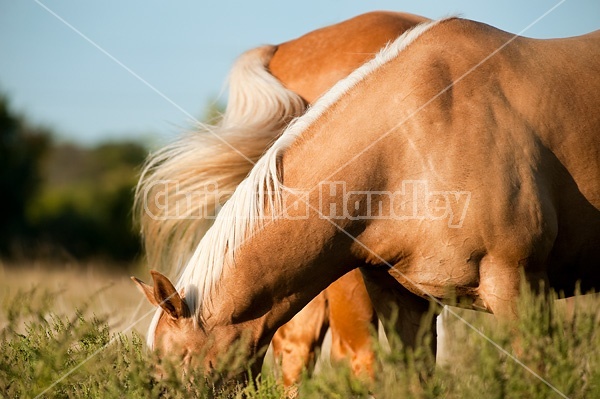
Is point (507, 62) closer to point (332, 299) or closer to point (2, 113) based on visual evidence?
point (332, 299)

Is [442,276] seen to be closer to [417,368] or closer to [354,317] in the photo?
[417,368]

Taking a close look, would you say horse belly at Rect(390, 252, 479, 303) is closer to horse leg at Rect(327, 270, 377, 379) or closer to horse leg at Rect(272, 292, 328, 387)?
horse leg at Rect(327, 270, 377, 379)

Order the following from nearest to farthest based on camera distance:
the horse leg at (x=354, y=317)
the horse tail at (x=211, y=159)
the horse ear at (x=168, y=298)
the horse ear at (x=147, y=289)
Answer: the horse ear at (x=168, y=298) < the horse ear at (x=147, y=289) < the horse leg at (x=354, y=317) < the horse tail at (x=211, y=159)

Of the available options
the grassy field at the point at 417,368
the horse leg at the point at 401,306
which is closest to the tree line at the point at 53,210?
the horse leg at the point at 401,306

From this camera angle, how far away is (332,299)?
15.0 ft

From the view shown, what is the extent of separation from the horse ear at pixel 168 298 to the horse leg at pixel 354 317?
130cm

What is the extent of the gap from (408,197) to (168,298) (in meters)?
1.17

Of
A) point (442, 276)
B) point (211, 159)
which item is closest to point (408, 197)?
point (442, 276)

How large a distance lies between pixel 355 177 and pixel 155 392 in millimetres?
1284

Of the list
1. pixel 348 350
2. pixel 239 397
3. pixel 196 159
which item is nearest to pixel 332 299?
pixel 348 350

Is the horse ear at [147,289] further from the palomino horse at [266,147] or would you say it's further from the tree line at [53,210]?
the tree line at [53,210]

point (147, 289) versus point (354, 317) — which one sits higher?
point (147, 289)

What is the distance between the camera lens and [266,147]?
471 centimetres

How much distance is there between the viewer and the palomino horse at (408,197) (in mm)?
3432
